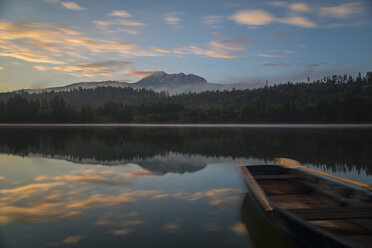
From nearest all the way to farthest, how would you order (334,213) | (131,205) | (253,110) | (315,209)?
(334,213) → (315,209) → (131,205) → (253,110)

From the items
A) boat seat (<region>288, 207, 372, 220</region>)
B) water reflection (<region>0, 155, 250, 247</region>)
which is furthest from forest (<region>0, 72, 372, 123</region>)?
boat seat (<region>288, 207, 372, 220</region>)

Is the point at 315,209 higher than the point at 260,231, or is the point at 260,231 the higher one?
the point at 315,209

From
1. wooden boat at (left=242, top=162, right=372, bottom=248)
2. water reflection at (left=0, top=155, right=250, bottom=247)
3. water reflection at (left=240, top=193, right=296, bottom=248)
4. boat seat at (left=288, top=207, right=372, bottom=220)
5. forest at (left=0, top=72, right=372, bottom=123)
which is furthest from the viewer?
forest at (left=0, top=72, right=372, bottom=123)

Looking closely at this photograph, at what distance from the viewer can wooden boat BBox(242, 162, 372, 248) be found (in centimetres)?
634

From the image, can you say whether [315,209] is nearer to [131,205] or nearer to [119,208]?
[131,205]

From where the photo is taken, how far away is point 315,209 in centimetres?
799

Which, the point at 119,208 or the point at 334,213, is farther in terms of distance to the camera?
the point at 119,208

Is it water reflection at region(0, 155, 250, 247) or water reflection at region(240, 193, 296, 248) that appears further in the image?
water reflection at region(0, 155, 250, 247)

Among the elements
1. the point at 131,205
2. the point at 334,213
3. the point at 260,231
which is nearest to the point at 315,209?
the point at 334,213

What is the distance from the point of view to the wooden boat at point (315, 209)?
6344 mm

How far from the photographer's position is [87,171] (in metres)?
19.5

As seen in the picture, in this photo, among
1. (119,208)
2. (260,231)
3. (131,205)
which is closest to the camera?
(260,231)

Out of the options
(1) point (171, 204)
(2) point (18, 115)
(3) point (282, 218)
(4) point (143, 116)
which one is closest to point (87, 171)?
(1) point (171, 204)

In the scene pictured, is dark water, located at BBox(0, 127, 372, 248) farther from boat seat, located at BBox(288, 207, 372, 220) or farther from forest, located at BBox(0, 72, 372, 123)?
forest, located at BBox(0, 72, 372, 123)
